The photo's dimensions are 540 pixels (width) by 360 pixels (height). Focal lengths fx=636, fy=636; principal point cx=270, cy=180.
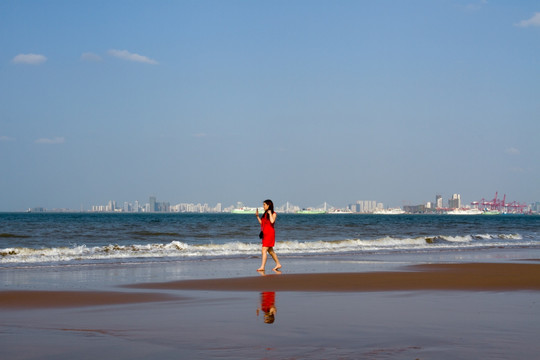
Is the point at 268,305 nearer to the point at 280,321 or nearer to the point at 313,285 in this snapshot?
the point at 280,321

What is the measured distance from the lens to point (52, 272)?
16500 millimetres

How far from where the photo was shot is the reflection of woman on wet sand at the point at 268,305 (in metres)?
8.44

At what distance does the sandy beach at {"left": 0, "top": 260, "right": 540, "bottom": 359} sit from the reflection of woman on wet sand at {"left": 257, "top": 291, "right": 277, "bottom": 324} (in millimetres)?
44

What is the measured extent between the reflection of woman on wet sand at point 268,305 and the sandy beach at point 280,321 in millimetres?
44

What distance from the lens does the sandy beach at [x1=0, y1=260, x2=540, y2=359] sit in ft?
20.9

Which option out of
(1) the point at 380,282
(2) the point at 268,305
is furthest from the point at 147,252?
(2) the point at 268,305

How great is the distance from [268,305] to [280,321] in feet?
5.40

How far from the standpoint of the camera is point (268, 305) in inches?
385

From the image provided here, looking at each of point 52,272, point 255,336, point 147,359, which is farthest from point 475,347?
point 52,272

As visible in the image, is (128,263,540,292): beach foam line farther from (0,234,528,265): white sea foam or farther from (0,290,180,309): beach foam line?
(0,234,528,265): white sea foam

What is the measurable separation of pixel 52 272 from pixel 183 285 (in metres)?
5.08

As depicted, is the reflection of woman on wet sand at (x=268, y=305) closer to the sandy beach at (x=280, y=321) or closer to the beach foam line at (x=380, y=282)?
the sandy beach at (x=280, y=321)

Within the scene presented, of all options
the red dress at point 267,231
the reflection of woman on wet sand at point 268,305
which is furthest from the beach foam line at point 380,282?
the red dress at point 267,231

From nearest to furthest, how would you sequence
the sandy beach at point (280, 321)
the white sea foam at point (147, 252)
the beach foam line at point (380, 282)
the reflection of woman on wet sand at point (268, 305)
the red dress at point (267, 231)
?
the sandy beach at point (280, 321)
the reflection of woman on wet sand at point (268, 305)
the beach foam line at point (380, 282)
the red dress at point (267, 231)
the white sea foam at point (147, 252)
